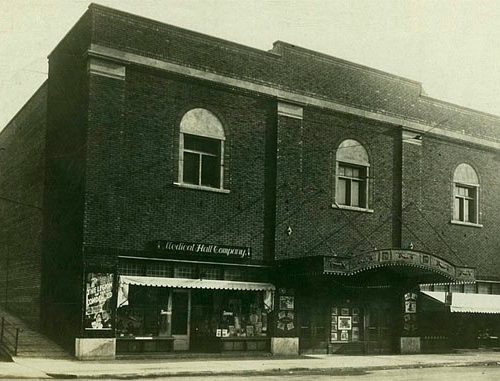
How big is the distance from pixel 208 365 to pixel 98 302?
12.5 feet

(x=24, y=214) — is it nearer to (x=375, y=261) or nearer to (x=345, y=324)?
(x=345, y=324)

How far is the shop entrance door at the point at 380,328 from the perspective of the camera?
27.4 meters

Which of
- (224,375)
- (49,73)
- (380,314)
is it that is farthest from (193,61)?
(380,314)

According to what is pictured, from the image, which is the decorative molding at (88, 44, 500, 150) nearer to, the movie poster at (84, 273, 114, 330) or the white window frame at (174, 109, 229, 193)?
the white window frame at (174, 109, 229, 193)

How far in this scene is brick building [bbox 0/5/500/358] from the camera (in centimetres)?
2191

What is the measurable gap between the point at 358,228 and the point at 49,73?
13178mm

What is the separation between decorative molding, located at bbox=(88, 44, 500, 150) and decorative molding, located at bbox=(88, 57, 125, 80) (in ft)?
0.59

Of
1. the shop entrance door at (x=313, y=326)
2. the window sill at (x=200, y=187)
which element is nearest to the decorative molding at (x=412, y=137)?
the shop entrance door at (x=313, y=326)

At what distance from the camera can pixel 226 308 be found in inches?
939

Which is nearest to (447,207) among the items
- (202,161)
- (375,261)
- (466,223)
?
(466,223)

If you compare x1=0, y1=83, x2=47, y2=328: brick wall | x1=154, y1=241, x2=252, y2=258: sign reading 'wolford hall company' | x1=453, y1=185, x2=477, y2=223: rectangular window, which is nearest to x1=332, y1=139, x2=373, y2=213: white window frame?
x1=154, y1=241, x2=252, y2=258: sign reading 'wolford hall company'

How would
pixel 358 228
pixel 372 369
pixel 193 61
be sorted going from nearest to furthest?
pixel 372 369 → pixel 193 61 → pixel 358 228

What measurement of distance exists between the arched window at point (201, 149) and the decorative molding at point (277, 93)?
4.28 feet

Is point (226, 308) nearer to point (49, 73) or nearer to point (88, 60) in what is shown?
point (88, 60)
